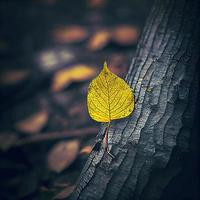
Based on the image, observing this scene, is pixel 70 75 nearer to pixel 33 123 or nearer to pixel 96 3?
pixel 33 123

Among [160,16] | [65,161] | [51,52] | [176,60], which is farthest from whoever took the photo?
[51,52]

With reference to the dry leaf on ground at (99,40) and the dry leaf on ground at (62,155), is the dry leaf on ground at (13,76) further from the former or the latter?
the dry leaf on ground at (62,155)

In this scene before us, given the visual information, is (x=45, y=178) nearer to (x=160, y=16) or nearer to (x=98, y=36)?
(x=160, y=16)

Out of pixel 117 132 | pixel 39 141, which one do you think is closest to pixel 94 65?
pixel 39 141

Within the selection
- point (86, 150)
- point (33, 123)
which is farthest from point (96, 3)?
point (86, 150)

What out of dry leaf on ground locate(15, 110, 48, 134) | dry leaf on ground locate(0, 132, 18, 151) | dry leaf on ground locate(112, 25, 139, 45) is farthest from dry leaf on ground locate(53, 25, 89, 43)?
dry leaf on ground locate(0, 132, 18, 151)

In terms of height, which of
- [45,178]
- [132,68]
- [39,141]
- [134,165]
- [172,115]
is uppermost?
[132,68]

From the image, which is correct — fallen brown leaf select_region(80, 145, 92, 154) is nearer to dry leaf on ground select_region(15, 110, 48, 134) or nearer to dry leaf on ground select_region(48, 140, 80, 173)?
dry leaf on ground select_region(48, 140, 80, 173)
